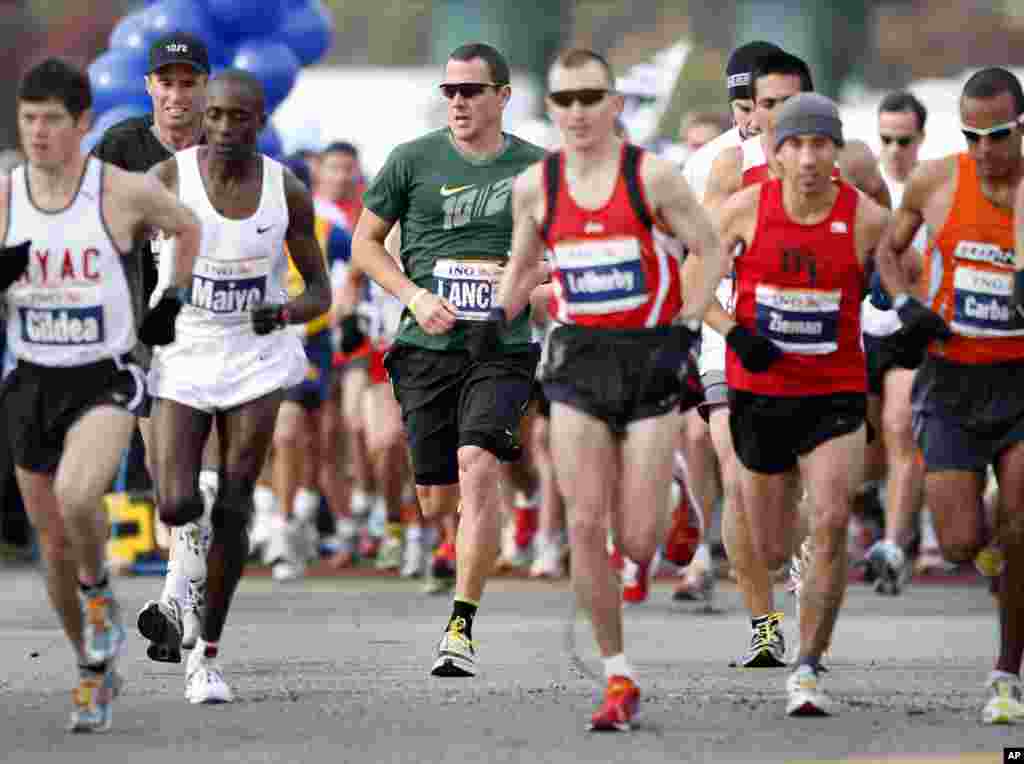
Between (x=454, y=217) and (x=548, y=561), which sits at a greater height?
(x=454, y=217)

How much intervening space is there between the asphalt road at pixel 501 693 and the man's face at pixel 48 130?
1.95 m

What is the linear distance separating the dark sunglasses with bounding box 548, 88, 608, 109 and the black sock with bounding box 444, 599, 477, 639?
7.85 ft

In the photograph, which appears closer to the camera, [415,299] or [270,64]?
[415,299]

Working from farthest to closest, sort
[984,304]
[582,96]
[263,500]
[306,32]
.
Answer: [306,32]
[263,500]
[984,304]
[582,96]

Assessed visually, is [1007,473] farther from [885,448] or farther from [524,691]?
[885,448]

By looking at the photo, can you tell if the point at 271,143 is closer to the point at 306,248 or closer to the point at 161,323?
the point at 306,248

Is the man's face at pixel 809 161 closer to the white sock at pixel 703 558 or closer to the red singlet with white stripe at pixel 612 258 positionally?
the red singlet with white stripe at pixel 612 258

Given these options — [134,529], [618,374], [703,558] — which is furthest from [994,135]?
[134,529]

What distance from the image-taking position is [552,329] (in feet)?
31.4

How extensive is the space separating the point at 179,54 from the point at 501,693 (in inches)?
123

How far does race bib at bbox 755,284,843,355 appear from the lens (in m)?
9.47

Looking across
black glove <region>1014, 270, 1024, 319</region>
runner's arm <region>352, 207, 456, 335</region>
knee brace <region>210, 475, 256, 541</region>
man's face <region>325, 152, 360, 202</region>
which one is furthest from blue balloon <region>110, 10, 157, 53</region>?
black glove <region>1014, 270, 1024, 319</region>

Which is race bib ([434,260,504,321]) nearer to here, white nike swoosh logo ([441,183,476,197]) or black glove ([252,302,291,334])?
white nike swoosh logo ([441,183,476,197])

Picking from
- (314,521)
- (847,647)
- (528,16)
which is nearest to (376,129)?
(528,16)
